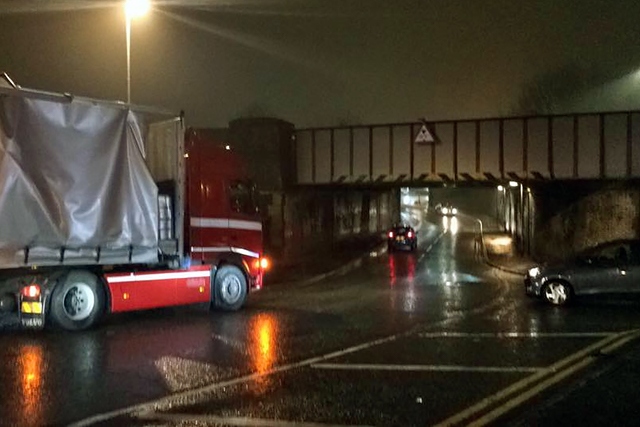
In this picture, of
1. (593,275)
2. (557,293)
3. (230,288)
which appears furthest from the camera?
(557,293)

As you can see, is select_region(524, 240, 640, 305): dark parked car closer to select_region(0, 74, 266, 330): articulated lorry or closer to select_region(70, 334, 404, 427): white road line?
select_region(0, 74, 266, 330): articulated lorry

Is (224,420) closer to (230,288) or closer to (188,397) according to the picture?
(188,397)

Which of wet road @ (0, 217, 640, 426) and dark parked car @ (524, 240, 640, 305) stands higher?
dark parked car @ (524, 240, 640, 305)

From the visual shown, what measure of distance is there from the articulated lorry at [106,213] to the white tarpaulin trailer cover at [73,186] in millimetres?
17

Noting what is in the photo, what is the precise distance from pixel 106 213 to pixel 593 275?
10037mm

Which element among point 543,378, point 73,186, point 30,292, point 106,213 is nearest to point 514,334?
point 543,378

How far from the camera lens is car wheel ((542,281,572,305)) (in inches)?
660

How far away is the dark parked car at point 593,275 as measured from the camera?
16.3 metres

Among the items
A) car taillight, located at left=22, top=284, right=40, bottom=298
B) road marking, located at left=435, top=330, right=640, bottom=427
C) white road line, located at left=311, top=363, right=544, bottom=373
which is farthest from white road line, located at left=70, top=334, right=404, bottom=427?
car taillight, located at left=22, top=284, right=40, bottom=298

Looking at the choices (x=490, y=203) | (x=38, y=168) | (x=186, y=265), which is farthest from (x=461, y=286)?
(x=490, y=203)

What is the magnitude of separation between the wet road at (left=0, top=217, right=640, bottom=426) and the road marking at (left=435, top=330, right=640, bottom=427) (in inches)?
0.8

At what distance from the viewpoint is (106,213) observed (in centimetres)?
1313

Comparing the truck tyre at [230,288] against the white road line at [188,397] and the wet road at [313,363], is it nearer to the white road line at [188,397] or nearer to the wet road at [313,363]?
the wet road at [313,363]

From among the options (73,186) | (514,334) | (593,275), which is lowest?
(514,334)
